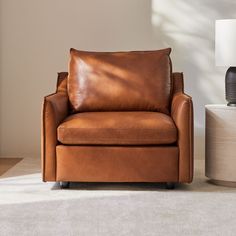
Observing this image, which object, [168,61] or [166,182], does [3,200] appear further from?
[168,61]

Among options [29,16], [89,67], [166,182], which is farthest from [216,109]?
[29,16]

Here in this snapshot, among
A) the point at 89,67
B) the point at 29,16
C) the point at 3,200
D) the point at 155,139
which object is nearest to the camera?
the point at 3,200

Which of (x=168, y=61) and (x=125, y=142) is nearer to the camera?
(x=125, y=142)

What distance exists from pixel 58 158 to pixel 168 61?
1.17m

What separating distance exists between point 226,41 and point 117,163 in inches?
43.4

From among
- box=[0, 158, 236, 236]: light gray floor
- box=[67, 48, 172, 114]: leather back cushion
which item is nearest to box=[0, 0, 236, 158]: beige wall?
box=[67, 48, 172, 114]: leather back cushion

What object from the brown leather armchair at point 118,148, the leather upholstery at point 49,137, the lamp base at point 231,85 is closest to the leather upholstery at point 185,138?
the brown leather armchair at point 118,148

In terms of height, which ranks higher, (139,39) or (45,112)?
(139,39)

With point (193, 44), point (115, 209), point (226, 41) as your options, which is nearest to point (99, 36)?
point (193, 44)

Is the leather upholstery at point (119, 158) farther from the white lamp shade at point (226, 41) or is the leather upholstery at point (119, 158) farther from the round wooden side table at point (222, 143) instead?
the white lamp shade at point (226, 41)

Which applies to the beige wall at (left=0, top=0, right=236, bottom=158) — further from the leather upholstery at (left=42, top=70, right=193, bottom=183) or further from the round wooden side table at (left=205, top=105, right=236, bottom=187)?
the leather upholstery at (left=42, top=70, right=193, bottom=183)

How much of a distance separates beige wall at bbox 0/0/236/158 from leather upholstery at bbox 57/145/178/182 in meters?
1.39

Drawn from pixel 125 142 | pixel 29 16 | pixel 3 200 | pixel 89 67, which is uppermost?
pixel 29 16

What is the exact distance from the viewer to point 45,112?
12.4 feet
